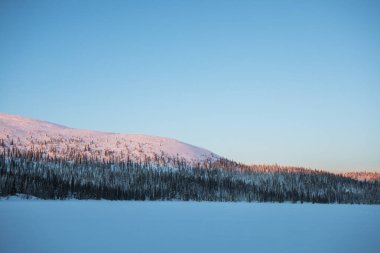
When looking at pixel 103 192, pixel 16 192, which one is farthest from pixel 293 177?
pixel 16 192

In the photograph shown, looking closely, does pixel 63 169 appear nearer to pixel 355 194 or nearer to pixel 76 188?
pixel 76 188

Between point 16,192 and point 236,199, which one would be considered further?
point 236,199

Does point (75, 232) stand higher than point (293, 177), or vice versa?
point (293, 177)

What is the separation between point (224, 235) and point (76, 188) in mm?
105608

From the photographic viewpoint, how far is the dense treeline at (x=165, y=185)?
410 feet

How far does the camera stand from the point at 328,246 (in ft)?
82.6

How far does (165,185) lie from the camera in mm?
153500

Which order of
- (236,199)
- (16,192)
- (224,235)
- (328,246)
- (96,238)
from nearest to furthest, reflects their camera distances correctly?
(328,246) < (96,238) < (224,235) < (16,192) < (236,199)

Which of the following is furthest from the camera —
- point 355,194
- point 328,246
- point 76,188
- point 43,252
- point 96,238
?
point 355,194

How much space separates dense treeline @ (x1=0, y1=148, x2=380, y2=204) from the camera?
124938 millimetres

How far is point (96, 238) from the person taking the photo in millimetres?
28031

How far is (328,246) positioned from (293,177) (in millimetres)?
166050

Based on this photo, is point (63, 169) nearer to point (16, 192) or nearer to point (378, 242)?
point (16, 192)

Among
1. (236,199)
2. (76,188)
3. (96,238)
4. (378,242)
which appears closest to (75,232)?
(96,238)
